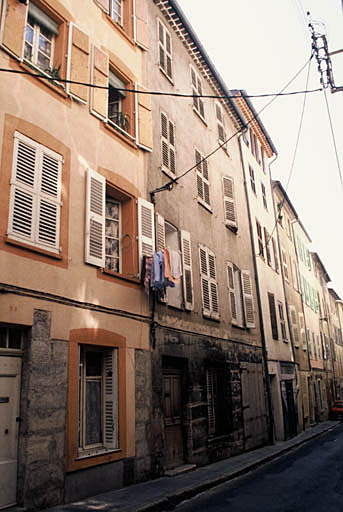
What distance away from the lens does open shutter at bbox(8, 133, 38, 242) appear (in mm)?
6848

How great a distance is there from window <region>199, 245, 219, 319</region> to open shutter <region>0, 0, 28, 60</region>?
711 centimetres

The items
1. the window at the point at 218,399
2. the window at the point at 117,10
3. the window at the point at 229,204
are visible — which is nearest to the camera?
the window at the point at 117,10

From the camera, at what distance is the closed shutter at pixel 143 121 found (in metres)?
10.5

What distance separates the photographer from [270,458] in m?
12.9

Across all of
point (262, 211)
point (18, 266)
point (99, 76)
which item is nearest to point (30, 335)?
point (18, 266)

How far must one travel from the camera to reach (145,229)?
390 inches

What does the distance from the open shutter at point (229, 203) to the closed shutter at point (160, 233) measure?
16.5ft

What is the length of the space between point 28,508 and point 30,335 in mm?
2289

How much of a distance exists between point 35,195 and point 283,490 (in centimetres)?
687

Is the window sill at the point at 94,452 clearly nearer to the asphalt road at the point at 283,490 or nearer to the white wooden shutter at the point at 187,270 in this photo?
the asphalt road at the point at 283,490

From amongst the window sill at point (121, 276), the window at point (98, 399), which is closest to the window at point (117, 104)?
the window sill at point (121, 276)

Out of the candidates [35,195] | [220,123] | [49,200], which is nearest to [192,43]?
[220,123]

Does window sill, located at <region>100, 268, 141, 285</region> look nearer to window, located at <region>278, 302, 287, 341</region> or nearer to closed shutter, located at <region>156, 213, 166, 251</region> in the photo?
closed shutter, located at <region>156, 213, 166, 251</region>

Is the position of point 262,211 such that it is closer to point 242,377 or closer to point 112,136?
point 242,377
